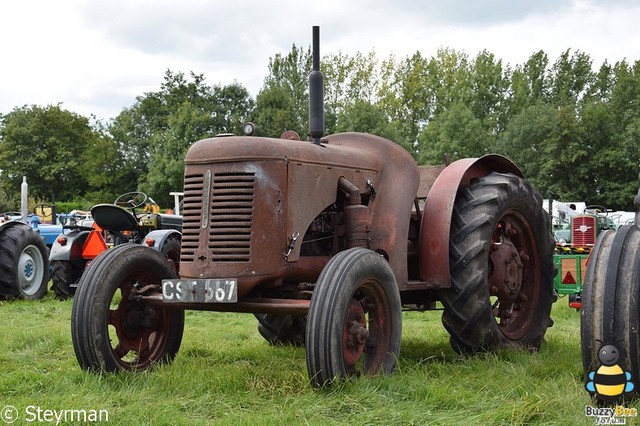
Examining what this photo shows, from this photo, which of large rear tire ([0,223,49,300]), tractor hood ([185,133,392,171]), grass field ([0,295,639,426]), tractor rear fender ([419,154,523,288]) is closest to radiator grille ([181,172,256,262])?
tractor hood ([185,133,392,171])

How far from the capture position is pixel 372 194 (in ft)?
18.5

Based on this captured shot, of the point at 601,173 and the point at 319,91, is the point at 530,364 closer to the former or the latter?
the point at 319,91

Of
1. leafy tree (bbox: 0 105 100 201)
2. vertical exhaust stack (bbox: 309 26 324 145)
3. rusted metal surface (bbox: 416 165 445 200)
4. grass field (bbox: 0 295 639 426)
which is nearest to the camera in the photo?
grass field (bbox: 0 295 639 426)

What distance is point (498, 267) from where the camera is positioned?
6.18m

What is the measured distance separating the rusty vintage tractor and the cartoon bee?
1.36m

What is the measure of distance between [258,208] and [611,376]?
88.2 inches

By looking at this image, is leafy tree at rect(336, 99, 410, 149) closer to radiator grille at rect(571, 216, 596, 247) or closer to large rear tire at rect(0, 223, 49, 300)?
radiator grille at rect(571, 216, 596, 247)

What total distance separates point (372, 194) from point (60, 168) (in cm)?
5033

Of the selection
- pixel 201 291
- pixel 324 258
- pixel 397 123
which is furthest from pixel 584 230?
pixel 397 123

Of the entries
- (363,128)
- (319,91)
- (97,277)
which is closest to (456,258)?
(319,91)

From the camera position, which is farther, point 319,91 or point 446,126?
point 446,126

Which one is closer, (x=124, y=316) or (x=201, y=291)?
(x=201, y=291)

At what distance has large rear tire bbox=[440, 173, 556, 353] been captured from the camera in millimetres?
5680

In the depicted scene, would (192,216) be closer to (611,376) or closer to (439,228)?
(439,228)
